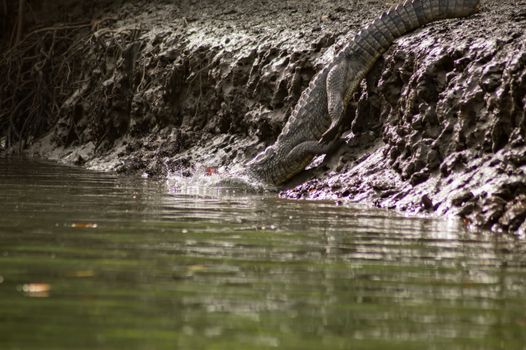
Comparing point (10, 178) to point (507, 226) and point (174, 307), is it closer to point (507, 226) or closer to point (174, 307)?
point (507, 226)

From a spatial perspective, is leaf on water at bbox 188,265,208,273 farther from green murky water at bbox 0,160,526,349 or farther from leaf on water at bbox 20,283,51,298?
leaf on water at bbox 20,283,51,298

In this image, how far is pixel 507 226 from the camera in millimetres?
6758

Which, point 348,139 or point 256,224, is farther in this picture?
point 348,139

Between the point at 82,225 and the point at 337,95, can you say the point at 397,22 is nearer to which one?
the point at 337,95

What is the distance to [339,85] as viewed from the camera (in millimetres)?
11820

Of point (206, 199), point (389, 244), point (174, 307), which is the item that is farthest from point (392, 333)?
point (206, 199)

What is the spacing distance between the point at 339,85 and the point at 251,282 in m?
7.66

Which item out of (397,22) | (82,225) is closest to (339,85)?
(397,22)

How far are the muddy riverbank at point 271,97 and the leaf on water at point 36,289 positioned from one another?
141 inches

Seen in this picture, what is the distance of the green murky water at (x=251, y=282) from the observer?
3.37 m

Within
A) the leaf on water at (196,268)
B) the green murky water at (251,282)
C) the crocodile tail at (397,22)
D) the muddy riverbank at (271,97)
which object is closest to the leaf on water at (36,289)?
the green murky water at (251,282)

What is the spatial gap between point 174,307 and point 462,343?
1.06m

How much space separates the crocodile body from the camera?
11727 millimetres

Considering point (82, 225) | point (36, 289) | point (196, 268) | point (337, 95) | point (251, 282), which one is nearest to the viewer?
point (36, 289)
